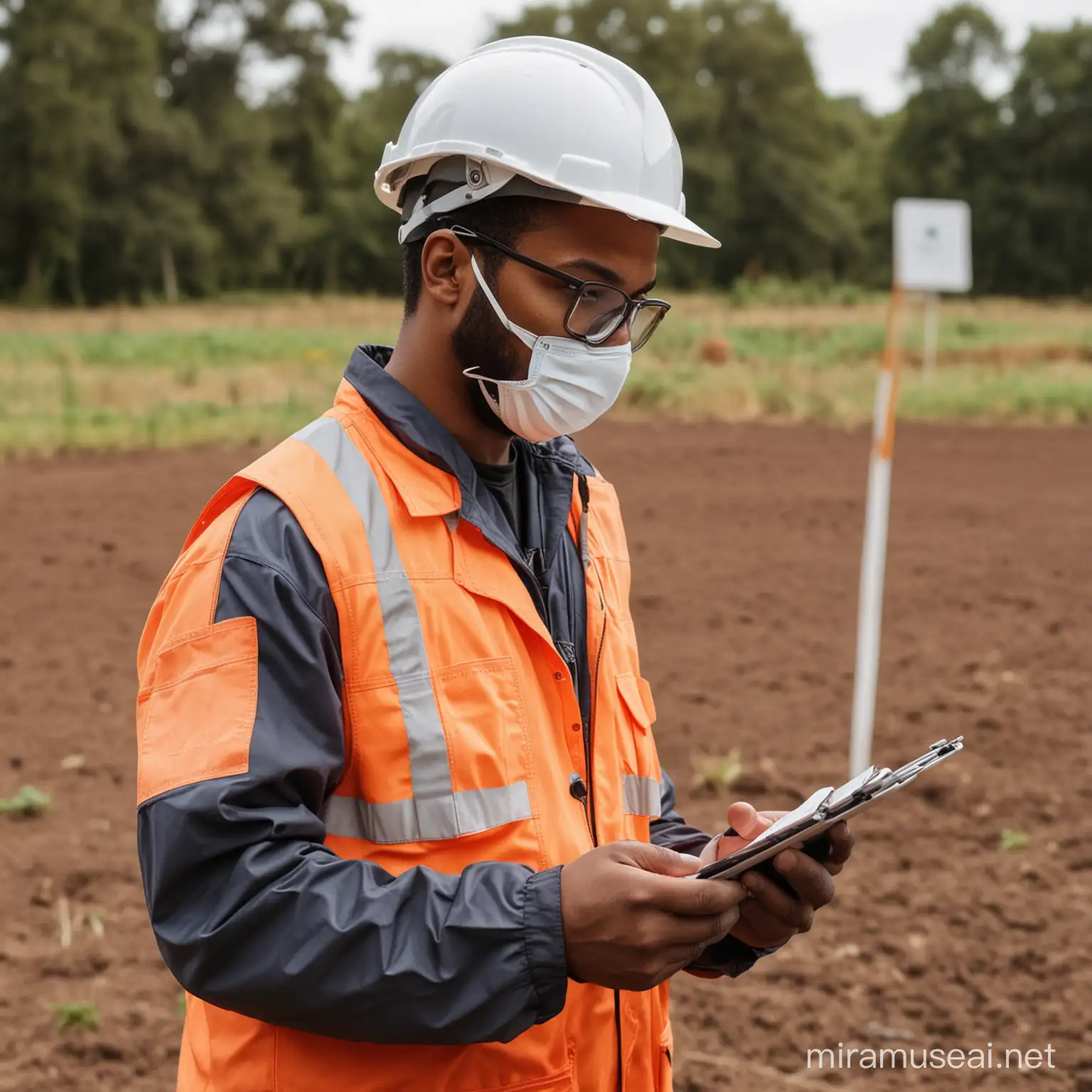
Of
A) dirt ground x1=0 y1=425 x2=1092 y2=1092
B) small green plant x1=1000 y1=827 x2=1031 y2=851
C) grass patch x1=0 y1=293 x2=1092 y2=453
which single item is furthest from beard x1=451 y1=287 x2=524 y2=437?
grass patch x1=0 y1=293 x2=1092 y2=453

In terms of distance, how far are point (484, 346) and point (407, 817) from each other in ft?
2.33

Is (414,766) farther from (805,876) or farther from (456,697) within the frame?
(805,876)

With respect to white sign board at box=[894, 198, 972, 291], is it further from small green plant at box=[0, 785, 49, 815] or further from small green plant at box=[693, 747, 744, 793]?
small green plant at box=[0, 785, 49, 815]

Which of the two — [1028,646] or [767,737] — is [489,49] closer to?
[767,737]

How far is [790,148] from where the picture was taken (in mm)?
71062

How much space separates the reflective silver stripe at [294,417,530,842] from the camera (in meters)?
1.77

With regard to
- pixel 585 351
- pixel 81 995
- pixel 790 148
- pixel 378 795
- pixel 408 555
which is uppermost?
pixel 790 148

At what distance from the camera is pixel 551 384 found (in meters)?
2.09

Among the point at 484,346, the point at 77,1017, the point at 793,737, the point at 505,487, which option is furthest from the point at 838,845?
the point at 793,737

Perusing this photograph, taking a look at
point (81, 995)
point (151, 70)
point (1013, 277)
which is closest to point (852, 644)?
point (81, 995)

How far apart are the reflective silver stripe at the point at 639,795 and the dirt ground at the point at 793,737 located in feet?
7.31

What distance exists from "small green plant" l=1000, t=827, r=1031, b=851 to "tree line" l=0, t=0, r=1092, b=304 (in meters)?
40.3

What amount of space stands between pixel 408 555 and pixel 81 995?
3.30 meters

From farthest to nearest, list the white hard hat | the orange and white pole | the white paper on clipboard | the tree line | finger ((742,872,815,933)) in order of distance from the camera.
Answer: the tree line
the orange and white pole
the white hard hat
finger ((742,872,815,933))
the white paper on clipboard
